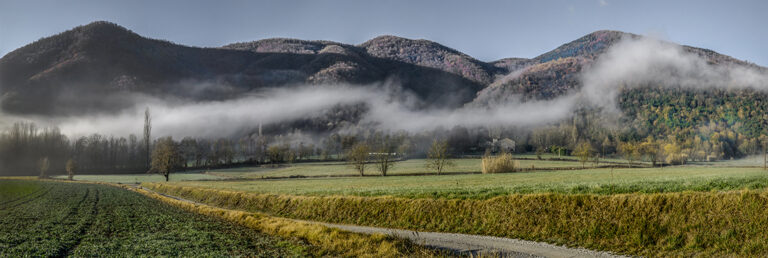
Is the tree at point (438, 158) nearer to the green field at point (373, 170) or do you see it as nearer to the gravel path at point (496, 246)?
the green field at point (373, 170)

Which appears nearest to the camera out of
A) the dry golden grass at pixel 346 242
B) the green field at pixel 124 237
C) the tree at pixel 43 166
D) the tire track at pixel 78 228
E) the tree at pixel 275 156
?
the dry golden grass at pixel 346 242

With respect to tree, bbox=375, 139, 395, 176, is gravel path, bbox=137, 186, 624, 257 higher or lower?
lower

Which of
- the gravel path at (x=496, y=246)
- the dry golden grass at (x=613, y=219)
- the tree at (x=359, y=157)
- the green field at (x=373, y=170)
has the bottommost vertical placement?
the green field at (x=373, y=170)

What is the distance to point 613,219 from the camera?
70.2ft

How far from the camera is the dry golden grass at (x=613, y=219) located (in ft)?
57.7

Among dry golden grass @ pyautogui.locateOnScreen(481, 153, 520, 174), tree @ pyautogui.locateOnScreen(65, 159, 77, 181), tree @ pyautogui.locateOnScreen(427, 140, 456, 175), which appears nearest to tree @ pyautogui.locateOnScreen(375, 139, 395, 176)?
tree @ pyautogui.locateOnScreen(427, 140, 456, 175)

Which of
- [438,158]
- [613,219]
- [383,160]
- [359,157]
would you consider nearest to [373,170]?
[383,160]

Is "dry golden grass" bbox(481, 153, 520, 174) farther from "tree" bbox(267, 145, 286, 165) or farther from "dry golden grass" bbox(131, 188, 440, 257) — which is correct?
"tree" bbox(267, 145, 286, 165)

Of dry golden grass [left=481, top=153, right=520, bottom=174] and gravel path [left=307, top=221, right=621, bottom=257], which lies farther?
dry golden grass [left=481, top=153, right=520, bottom=174]

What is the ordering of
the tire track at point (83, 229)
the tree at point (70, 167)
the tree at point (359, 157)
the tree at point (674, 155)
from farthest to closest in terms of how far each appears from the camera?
the tree at point (674, 155), the tree at point (70, 167), the tree at point (359, 157), the tire track at point (83, 229)

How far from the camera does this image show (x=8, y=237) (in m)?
23.9

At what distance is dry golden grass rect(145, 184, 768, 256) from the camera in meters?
17.6

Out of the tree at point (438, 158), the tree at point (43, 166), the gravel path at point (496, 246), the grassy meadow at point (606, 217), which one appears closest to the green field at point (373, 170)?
the tree at point (438, 158)

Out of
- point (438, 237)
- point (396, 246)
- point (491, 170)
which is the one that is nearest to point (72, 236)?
point (396, 246)
